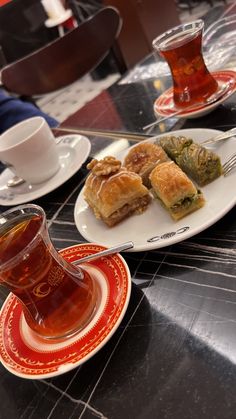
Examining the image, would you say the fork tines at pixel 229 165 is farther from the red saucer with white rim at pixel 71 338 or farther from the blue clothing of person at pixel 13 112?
the blue clothing of person at pixel 13 112

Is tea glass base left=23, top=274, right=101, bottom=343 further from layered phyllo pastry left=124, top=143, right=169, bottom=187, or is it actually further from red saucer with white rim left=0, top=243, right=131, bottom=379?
layered phyllo pastry left=124, top=143, right=169, bottom=187

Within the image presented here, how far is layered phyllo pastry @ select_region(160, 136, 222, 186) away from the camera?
668mm

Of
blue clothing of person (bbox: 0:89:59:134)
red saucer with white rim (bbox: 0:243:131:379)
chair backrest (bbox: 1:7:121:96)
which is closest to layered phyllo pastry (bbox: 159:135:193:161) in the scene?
red saucer with white rim (bbox: 0:243:131:379)

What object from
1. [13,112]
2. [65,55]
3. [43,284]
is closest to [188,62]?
[43,284]

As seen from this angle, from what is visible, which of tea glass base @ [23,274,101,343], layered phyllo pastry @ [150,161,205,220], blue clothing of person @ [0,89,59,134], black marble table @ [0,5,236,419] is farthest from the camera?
blue clothing of person @ [0,89,59,134]

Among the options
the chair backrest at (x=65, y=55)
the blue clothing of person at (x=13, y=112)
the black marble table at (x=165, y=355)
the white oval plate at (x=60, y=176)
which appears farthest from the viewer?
the chair backrest at (x=65, y=55)

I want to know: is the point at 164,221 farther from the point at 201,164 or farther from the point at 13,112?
the point at 13,112

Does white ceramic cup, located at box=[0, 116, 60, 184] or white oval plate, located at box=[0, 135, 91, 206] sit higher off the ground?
white ceramic cup, located at box=[0, 116, 60, 184]

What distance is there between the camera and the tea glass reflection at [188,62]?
2.74 feet

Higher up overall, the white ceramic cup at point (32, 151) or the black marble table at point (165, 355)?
the white ceramic cup at point (32, 151)

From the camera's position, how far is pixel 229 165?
0.68 m

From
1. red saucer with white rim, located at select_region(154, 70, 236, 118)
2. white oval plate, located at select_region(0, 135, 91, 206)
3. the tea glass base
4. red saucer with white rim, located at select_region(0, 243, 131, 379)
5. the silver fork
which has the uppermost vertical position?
red saucer with white rim, located at select_region(154, 70, 236, 118)

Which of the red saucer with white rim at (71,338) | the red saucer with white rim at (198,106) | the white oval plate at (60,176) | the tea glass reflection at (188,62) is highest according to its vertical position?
the tea glass reflection at (188,62)

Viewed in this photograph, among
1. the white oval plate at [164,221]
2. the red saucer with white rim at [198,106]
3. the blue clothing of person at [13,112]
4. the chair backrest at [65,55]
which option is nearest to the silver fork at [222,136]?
the white oval plate at [164,221]
